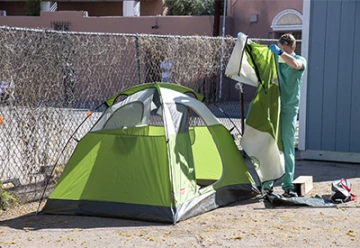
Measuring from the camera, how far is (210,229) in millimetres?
6117

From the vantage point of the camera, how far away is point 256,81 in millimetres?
7398

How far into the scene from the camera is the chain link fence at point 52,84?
6.88 metres

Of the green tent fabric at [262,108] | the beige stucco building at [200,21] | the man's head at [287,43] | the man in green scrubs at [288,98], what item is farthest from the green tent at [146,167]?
the beige stucco building at [200,21]

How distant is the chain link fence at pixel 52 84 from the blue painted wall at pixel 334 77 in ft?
7.50

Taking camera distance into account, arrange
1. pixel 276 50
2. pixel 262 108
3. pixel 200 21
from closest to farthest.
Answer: pixel 276 50 < pixel 262 108 < pixel 200 21

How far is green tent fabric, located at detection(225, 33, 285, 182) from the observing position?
7.22 metres

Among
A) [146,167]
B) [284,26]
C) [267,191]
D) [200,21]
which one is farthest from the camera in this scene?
[200,21]

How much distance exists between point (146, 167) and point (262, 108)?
1.58 m

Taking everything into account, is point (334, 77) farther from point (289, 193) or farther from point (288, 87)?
point (289, 193)

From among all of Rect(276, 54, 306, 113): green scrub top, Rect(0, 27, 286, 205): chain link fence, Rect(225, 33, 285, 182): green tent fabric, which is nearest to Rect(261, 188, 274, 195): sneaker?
Rect(225, 33, 285, 182): green tent fabric

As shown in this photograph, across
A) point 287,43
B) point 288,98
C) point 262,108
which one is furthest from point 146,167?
point 287,43

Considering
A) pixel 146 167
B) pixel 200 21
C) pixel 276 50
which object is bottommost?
pixel 146 167

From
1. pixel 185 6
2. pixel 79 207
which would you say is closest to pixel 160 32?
pixel 185 6

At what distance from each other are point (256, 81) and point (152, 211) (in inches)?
80.7
